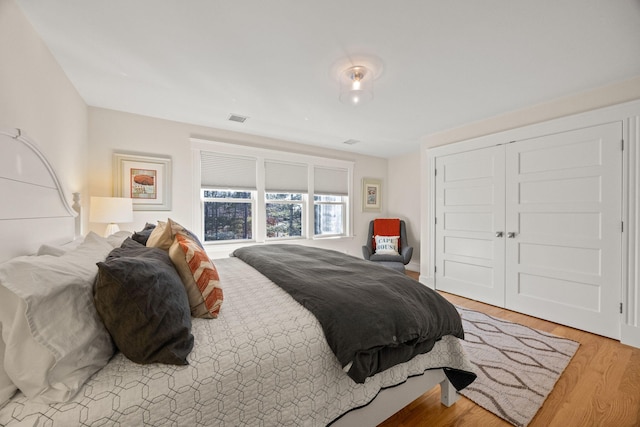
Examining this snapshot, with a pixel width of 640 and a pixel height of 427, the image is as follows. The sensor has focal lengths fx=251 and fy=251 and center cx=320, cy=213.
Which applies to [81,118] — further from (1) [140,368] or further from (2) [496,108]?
(2) [496,108]

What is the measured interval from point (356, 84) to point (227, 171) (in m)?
2.38

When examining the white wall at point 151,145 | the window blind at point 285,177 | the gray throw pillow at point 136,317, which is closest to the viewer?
the gray throw pillow at point 136,317

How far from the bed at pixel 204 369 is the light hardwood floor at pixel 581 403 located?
0.42 feet

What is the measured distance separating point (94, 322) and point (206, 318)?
1.40 feet

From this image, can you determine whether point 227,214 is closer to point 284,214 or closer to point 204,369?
point 284,214

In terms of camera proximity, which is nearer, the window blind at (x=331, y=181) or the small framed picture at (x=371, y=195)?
the window blind at (x=331, y=181)

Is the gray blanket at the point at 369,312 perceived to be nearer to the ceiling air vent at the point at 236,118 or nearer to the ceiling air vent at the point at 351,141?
the ceiling air vent at the point at 236,118

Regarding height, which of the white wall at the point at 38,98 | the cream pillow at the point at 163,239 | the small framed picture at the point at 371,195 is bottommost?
the cream pillow at the point at 163,239

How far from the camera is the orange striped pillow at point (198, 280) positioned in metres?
1.19

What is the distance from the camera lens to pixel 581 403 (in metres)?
1.59

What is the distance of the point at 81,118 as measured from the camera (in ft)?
8.77

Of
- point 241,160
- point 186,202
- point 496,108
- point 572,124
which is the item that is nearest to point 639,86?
point 572,124

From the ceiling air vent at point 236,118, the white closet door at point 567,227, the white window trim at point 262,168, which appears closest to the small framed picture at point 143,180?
the white window trim at point 262,168

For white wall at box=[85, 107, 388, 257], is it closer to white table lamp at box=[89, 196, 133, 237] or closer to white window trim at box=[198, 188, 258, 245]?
white window trim at box=[198, 188, 258, 245]
